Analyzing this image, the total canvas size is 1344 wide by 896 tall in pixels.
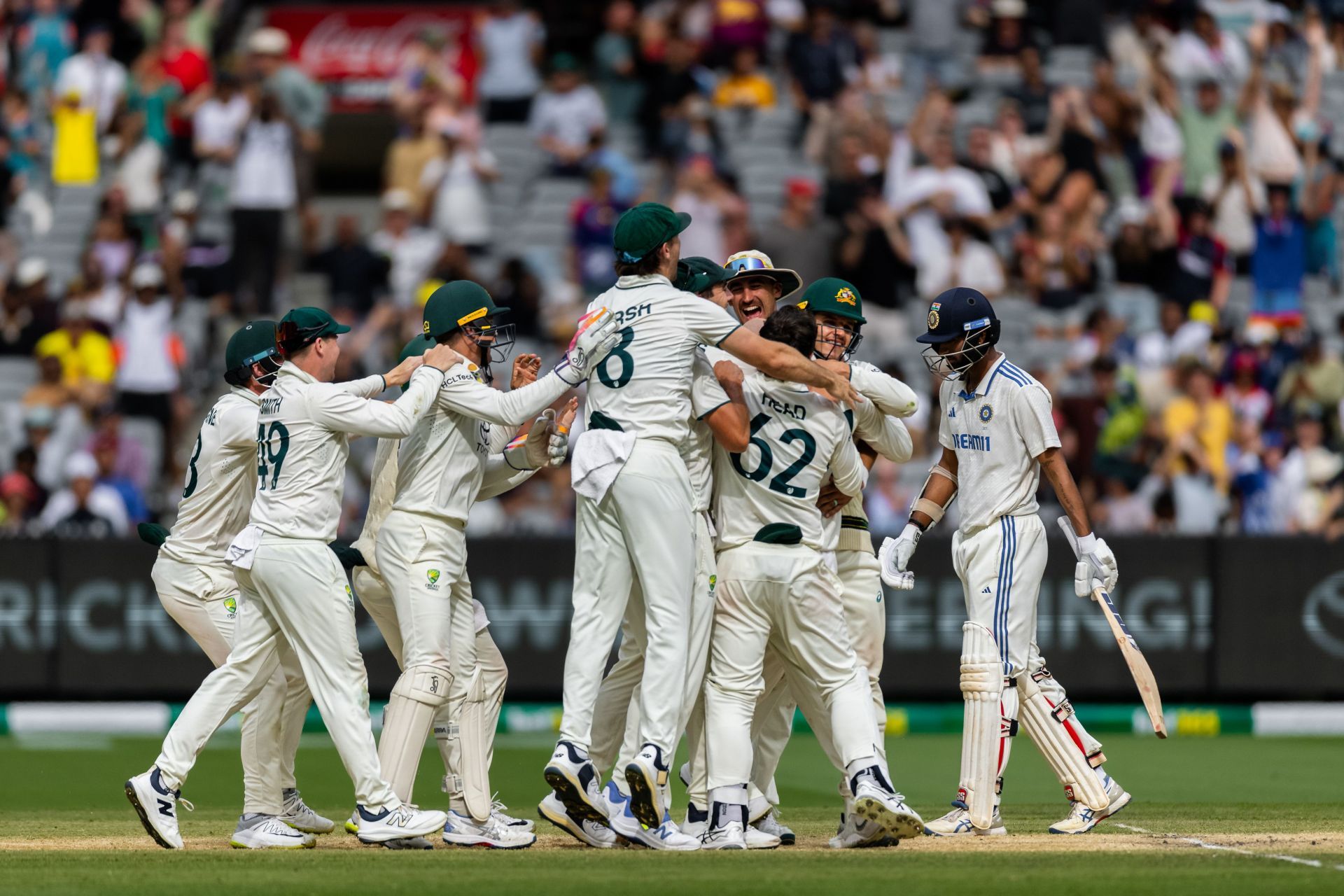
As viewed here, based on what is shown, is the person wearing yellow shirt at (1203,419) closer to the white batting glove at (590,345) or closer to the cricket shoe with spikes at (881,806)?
the cricket shoe with spikes at (881,806)

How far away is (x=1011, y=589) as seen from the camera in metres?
9.50

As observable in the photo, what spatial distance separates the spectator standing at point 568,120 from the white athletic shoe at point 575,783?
13.1 metres

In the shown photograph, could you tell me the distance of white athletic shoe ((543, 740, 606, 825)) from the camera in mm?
8406

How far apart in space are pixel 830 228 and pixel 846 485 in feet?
35.0

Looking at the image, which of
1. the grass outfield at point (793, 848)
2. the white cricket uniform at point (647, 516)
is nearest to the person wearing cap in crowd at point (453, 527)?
the white cricket uniform at point (647, 516)

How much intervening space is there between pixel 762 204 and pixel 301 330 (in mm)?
12267

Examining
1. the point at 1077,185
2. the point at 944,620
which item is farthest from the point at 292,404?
the point at 1077,185

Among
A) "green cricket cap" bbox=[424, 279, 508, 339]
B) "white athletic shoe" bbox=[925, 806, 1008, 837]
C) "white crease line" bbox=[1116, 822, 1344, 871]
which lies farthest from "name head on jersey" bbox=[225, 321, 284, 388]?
"white crease line" bbox=[1116, 822, 1344, 871]

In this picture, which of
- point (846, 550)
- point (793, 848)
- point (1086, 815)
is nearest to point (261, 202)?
point (846, 550)

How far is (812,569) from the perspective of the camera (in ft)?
29.3

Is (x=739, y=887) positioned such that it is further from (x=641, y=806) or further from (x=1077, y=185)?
(x=1077, y=185)

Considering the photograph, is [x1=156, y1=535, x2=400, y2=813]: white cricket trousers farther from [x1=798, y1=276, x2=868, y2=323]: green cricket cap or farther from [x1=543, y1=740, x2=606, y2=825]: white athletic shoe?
[x1=798, y1=276, x2=868, y2=323]: green cricket cap

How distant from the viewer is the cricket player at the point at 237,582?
920 cm

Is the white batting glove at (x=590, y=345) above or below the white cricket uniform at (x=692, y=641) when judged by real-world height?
above
